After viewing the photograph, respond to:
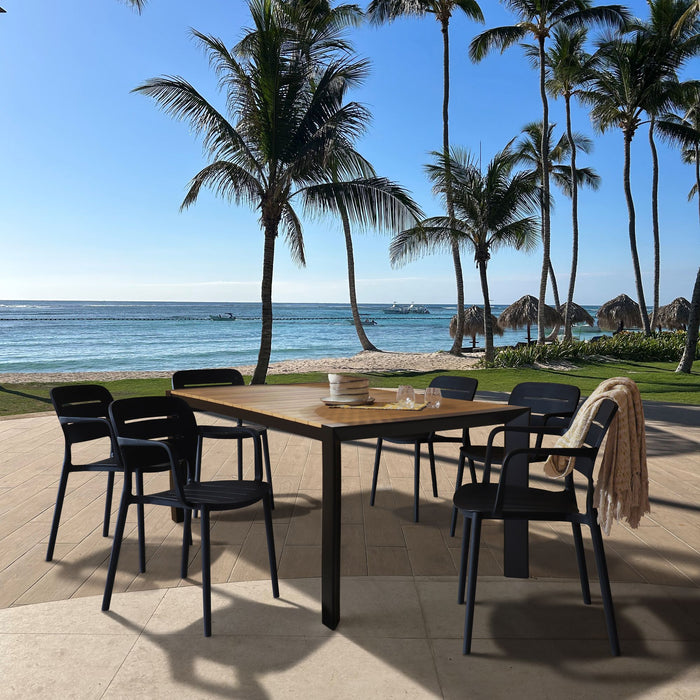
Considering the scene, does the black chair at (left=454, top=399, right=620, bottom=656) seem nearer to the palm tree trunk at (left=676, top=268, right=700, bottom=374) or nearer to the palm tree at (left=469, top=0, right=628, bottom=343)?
the palm tree trunk at (left=676, top=268, right=700, bottom=374)

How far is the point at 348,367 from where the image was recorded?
16.6m

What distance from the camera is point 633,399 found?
221 centimetres

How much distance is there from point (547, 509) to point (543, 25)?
18.9m

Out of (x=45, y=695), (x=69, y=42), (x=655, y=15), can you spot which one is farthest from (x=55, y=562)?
(x=655, y=15)

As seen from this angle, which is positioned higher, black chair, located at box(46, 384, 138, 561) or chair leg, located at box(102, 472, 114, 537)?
black chair, located at box(46, 384, 138, 561)

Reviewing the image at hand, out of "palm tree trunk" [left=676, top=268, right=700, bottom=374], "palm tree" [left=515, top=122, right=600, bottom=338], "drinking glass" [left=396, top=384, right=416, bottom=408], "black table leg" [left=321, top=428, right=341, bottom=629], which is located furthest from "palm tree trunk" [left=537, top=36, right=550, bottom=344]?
"black table leg" [left=321, top=428, right=341, bottom=629]

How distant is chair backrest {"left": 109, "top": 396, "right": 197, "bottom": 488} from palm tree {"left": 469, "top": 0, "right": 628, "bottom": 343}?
16.3 m

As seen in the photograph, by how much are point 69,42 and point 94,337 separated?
2944 cm

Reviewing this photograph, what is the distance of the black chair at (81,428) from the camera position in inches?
116

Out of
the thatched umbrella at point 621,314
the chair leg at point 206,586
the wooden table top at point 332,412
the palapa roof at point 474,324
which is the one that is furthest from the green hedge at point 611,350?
the chair leg at point 206,586

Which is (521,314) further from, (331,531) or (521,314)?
(331,531)

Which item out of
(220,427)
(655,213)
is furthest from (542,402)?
(655,213)

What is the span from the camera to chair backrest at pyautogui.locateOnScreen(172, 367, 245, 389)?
13.6 feet

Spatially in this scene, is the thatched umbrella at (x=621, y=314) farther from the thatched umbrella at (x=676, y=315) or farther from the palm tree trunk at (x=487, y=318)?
the palm tree trunk at (x=487, y=318)
